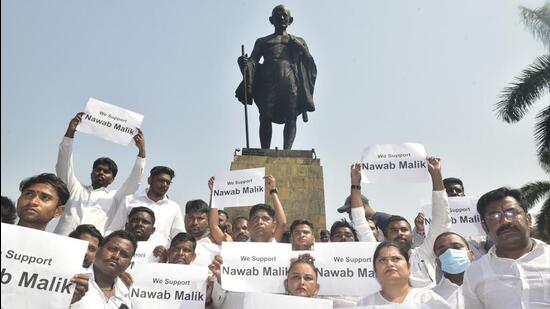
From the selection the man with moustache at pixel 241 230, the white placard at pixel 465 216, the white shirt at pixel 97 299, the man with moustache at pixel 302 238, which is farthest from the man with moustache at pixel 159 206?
the white placard at pixel 465 216

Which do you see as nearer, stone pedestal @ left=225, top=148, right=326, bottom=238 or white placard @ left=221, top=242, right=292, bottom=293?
white placard @ left=221, top=242, right=292, bottom=293

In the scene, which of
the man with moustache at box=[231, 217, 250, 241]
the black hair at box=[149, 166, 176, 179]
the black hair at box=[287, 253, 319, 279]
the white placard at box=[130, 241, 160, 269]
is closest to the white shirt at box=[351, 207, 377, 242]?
the black hair at box=[287, 253, 319, 279]

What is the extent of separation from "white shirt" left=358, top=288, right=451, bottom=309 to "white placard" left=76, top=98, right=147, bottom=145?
12.3ft

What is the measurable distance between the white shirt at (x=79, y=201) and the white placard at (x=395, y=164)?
276 cm

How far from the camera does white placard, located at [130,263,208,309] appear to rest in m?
4.24

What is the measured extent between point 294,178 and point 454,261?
4.63 meters

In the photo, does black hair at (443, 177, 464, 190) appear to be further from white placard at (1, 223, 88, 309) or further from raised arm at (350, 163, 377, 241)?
white placard at (1, 223, 88, 309)

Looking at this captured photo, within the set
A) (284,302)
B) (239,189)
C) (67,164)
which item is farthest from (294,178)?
(284,302)

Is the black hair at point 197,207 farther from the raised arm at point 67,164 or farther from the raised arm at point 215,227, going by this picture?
the raised arm at point 67,164

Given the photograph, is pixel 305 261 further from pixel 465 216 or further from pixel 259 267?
pixel 465 216

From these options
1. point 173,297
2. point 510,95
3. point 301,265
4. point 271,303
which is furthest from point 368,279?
point 510,95

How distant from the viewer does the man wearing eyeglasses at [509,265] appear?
9.74 feet

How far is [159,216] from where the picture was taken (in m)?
5.72

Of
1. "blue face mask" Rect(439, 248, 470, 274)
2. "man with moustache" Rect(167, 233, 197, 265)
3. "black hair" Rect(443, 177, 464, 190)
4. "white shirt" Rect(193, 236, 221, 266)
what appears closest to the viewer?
"blue face mask" Rect(439, 248, 470, 274)
